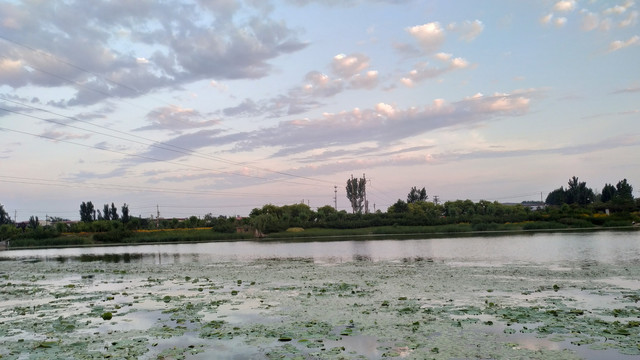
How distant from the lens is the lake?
31.8 ft

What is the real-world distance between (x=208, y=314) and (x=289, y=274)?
36.4 ft

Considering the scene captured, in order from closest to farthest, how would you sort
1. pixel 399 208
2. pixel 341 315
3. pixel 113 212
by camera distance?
pixel 341 315
pixel 399 208
pixel 113 212

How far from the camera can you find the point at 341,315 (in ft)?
43.2

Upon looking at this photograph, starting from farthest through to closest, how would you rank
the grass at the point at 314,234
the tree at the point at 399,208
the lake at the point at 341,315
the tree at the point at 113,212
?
the tree at the point at 113,212
the tree at the point at 399,208
the grass at the point at 314,234
the lake at the point at 341,315

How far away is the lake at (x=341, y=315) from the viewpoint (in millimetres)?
9688

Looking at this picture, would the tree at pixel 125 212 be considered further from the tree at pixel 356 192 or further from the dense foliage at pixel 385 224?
the tree at pixel 356 192

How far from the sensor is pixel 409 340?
1016 cm

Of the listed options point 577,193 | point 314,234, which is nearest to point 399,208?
point 314,234

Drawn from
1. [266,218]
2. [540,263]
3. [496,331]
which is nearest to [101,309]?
[496,331]

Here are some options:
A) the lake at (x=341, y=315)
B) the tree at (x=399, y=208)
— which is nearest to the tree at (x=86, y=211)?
the tree at (x=399, y=208)

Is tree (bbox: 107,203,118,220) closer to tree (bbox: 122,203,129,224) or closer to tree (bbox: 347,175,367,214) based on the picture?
tree (bbox: 122,203,129,224)

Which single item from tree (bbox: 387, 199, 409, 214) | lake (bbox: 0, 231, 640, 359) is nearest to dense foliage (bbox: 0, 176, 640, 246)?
tree (bbox: 387, 199, 409, 214)

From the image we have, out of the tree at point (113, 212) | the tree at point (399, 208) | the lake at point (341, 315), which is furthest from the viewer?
the tree at point (113, 212)

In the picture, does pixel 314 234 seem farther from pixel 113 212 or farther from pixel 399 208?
pixel 113 212
